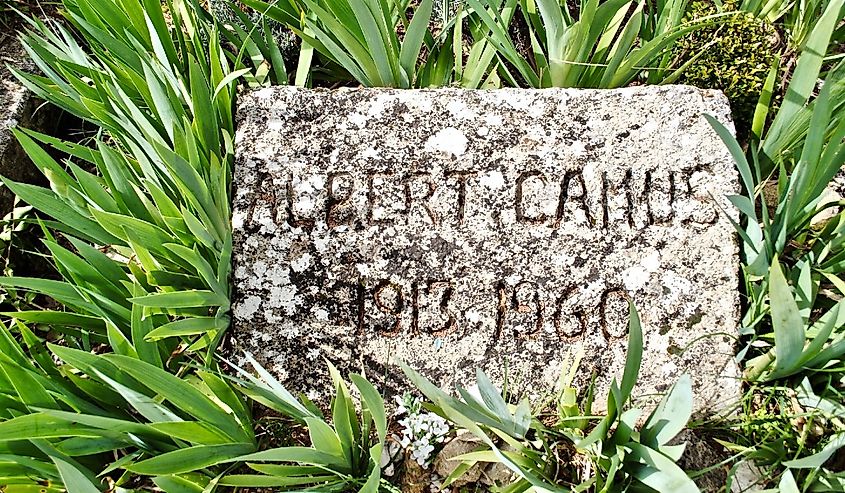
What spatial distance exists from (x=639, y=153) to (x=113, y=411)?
1.26 m

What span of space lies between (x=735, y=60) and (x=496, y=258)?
92cm

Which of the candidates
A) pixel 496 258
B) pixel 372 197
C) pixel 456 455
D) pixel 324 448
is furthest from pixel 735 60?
pixel 324 448

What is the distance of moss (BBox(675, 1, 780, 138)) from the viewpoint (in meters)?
1.92

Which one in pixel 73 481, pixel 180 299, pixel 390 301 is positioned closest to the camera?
pixel 73 481

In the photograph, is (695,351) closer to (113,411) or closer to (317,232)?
(317,232)

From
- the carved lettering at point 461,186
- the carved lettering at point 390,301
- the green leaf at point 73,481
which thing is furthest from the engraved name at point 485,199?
the green leaf at point 73,481

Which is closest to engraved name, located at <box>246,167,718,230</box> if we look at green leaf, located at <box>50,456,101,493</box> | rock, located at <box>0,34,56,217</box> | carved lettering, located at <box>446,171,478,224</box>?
carved lettering, located at <box>446,171,478,224</box>

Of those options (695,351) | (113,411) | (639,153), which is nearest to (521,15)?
(639,153)

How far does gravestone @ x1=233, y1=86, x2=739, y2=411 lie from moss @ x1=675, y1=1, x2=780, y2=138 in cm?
38

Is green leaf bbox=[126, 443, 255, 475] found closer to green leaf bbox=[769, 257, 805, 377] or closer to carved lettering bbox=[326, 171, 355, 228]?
carved lettering bbox=[326, 171, 355, 228]

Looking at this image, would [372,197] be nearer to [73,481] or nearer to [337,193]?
[337,193]

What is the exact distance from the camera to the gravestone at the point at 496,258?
5.06ft

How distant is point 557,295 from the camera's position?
1.55m

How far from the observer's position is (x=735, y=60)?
1.92 meters
